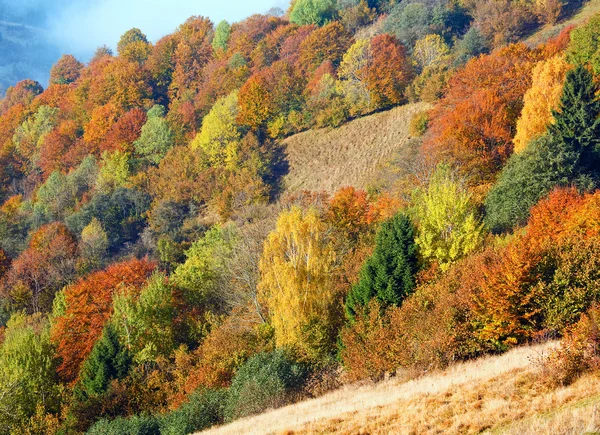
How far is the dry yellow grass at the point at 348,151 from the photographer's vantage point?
60.5 m

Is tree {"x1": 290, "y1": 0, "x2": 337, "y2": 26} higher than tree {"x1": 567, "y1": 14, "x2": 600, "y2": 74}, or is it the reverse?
tree {"x1": 290, "y1": 0, "x2": 337, "y2": 26}

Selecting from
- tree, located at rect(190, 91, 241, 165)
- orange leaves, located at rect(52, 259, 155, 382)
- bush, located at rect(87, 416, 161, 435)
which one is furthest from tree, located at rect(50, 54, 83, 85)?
bush, located at rect(87, 416, 161, 435)

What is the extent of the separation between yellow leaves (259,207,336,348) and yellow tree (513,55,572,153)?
19.7m

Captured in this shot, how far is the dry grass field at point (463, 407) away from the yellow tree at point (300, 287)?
6.02 meters

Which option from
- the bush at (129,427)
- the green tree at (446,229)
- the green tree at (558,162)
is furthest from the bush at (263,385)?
the green tree at (558,162)

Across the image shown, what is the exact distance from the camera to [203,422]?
25.6 metres

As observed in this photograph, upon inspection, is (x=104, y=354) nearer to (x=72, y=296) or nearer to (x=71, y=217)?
(x=72, y=296)

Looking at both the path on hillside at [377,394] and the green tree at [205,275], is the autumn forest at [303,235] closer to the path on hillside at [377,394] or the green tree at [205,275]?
the green tree at [205,275]

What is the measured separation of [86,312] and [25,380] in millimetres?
9136

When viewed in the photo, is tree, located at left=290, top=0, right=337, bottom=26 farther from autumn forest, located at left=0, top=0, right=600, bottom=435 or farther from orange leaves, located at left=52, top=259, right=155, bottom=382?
orange leaves, located at left=52, top=259, right=155, bottom=382

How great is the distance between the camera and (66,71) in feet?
440

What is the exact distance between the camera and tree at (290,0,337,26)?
10631 cm

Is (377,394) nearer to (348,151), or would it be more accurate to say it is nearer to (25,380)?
(25,380)

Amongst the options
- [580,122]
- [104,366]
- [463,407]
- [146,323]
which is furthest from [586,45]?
[104,366]
